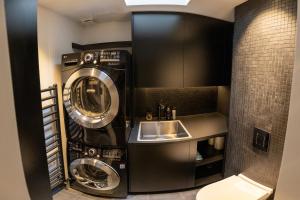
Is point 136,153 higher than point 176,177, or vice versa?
point 136,153

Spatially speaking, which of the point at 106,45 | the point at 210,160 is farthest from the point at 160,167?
the point at 106,45

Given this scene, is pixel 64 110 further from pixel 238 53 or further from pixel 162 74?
pixel 238 53

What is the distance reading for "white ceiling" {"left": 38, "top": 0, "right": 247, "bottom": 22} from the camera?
1.57m

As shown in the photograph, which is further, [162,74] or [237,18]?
[162,74]

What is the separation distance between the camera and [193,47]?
6.34 feet

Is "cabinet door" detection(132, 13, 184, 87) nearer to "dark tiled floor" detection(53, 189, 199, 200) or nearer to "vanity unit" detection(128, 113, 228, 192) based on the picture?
"vanity unit" detection(128, 113, 228, 192)

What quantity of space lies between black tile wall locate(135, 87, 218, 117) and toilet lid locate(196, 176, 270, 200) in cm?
116

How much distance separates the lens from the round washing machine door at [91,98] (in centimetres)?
158

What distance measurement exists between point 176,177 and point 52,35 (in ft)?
6.91

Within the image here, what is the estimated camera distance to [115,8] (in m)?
1.74

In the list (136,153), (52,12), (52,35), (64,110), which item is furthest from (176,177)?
(52,12)

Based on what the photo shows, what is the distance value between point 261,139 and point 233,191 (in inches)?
20.7

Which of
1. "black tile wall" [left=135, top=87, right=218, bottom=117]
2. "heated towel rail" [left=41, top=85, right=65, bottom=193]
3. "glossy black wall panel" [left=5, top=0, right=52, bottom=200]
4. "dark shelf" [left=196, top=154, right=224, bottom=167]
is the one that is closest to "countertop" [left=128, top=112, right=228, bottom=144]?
"black tile wall" [left=135, top=87, right=218, bottom=117]

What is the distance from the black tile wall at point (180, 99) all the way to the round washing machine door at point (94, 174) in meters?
0.89
